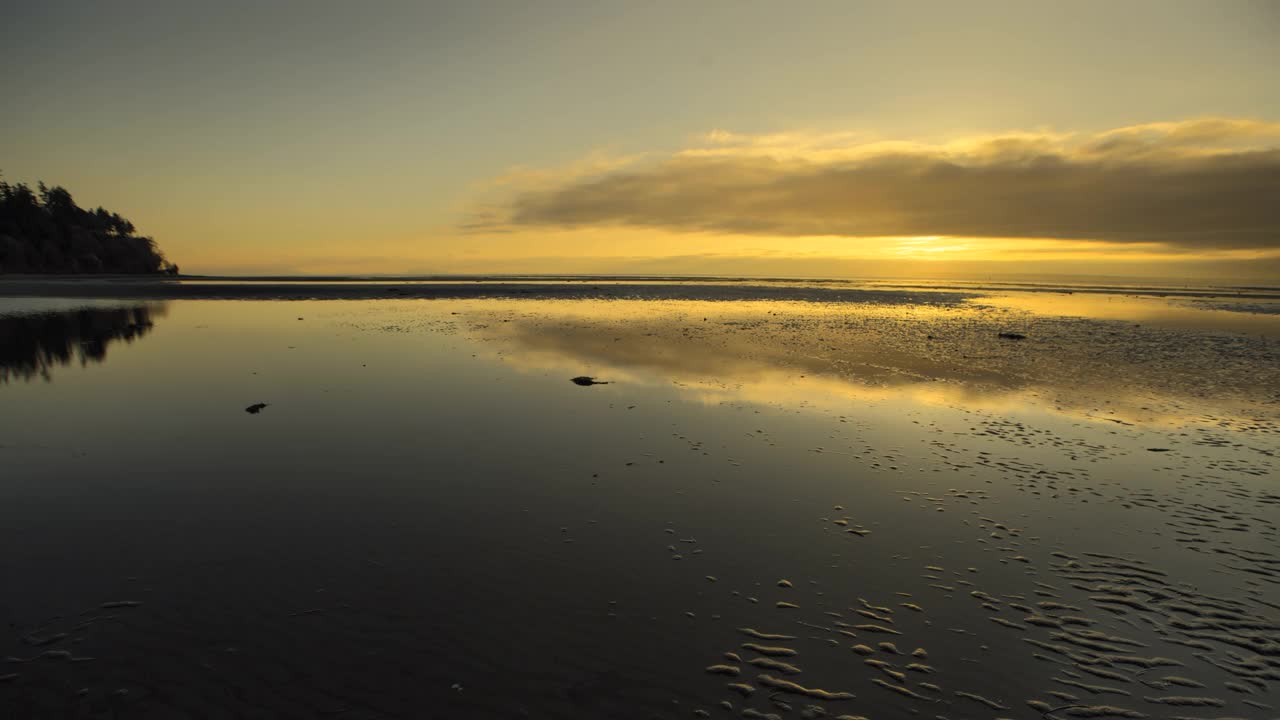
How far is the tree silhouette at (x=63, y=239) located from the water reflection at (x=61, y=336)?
109 m

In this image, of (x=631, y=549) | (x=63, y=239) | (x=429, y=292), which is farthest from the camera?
(x=63, y=239)

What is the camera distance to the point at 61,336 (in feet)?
106

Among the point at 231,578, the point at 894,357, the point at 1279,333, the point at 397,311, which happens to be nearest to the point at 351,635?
the point at 231,578

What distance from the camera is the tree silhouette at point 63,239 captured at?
119 m

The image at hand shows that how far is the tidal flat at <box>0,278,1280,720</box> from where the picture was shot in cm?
604

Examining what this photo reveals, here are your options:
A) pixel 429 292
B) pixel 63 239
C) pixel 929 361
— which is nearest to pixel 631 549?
pixel 929 361

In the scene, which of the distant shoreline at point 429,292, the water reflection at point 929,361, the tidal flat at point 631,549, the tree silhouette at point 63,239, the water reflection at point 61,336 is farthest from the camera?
the tree silhouette at point 63,239

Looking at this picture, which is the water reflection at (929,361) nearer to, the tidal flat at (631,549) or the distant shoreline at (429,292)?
the tidal flat at (631,549)

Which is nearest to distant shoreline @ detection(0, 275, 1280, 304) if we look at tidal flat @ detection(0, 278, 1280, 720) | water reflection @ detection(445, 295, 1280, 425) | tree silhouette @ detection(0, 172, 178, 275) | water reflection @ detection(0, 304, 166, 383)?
tree silhouette @ detection(0, 172, 178, 275)

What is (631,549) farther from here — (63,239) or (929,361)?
(63,239)

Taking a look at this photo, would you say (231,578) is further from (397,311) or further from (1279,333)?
(1279,333)

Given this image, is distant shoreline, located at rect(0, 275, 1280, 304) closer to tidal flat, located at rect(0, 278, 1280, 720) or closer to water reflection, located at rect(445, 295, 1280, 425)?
water reflection, located at rect(445, 295, 1280, 425)

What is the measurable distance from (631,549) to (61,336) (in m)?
40.8

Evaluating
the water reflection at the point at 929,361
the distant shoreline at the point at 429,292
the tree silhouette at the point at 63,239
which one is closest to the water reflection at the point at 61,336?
the water reflection at the point at 929,361
